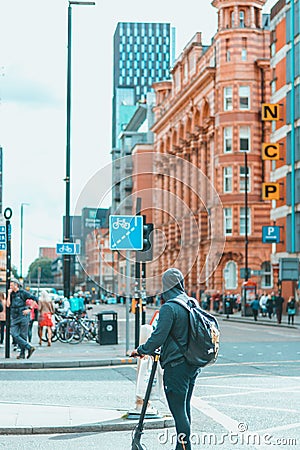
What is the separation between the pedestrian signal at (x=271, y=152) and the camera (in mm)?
57369

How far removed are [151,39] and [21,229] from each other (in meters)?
108

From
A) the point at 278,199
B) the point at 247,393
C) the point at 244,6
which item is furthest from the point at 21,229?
the point at 247,393

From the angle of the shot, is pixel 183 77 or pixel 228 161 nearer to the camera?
pixel 228 161

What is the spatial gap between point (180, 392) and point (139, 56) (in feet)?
611

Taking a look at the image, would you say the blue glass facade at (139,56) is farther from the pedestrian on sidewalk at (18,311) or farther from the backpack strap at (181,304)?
the backpack strap at (181,304)

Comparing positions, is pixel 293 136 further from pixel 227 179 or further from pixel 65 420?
pixel 65 420

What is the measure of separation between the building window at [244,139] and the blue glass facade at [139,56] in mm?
114168

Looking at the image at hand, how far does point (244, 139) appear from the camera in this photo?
250ft

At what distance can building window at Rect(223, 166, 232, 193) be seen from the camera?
250 ft

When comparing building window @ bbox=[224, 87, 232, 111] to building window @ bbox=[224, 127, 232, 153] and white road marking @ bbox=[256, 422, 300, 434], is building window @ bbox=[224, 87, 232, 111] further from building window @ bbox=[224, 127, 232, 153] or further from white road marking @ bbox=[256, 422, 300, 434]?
white road marking @ bbox=[256, 422, 300, 434]

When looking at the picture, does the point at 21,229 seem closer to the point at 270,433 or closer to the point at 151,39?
the point at 270,433

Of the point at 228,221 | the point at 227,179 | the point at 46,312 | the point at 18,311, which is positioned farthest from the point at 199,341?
the point at 227,179

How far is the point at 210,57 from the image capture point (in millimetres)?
80812

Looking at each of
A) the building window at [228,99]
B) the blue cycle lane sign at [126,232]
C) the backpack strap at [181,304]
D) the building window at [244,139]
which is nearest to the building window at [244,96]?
the building window at [228,99]
